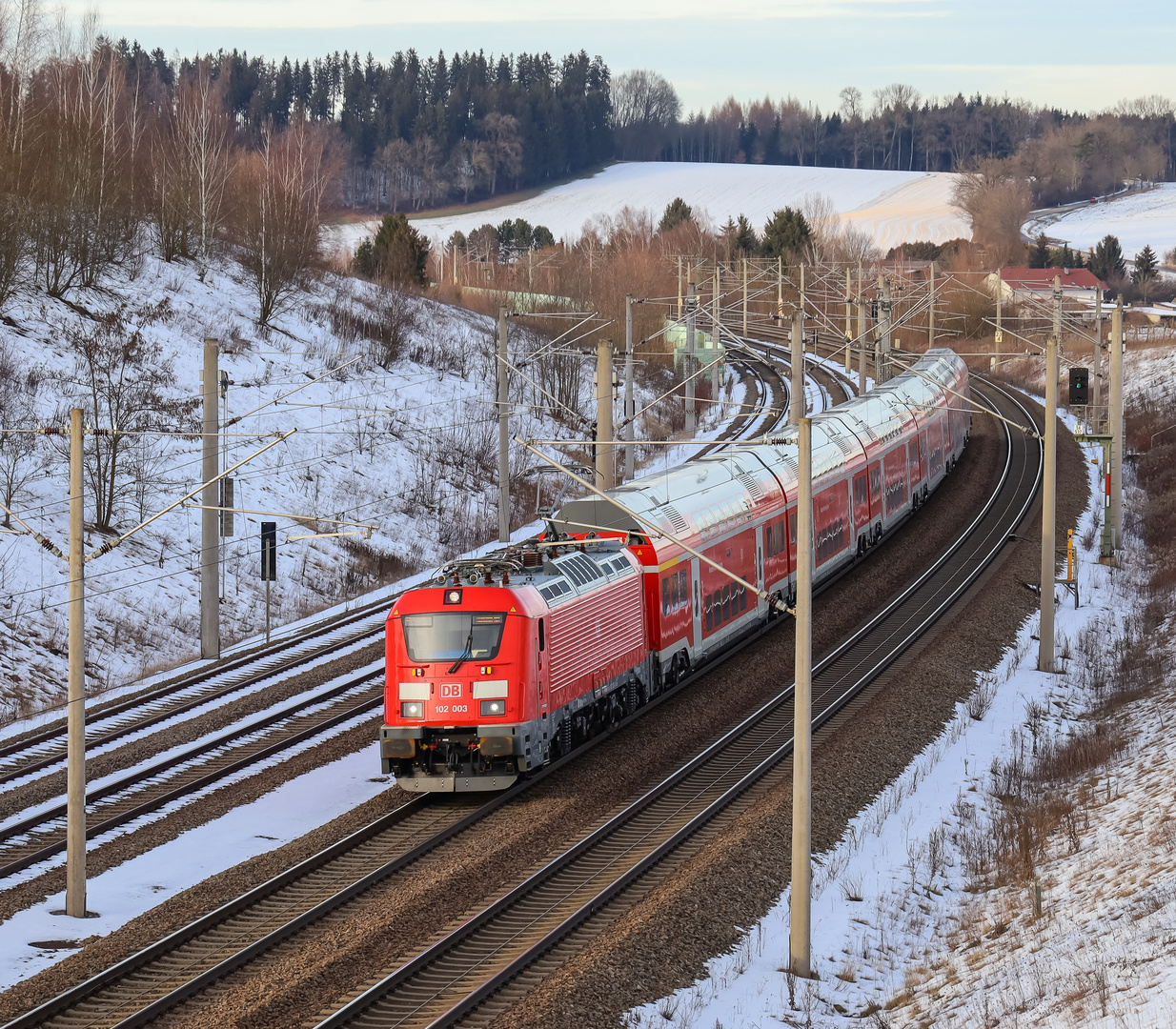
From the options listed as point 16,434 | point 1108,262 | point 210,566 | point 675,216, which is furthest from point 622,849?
point 1108,262

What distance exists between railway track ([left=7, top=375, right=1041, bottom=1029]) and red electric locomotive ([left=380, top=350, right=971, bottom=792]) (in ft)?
3.90

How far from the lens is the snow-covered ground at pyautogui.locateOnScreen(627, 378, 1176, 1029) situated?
14.5 meters

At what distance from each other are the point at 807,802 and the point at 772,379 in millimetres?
68929

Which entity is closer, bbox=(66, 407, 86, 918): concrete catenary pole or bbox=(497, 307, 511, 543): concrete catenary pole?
bbox=(66, 407, 86, 918): concrete catenary pole

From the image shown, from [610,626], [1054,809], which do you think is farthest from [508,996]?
[1054,809]

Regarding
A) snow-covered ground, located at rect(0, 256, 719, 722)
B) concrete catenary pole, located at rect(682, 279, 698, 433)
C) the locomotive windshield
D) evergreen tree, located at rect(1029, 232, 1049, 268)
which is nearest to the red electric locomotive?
the locomotive windshield

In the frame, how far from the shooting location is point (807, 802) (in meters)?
16.5

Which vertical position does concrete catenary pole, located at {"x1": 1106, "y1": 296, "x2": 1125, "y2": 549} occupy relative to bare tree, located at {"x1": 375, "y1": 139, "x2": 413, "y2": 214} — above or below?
below

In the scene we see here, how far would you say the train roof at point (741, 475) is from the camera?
26.5 m

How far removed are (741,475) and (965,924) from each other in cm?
1474

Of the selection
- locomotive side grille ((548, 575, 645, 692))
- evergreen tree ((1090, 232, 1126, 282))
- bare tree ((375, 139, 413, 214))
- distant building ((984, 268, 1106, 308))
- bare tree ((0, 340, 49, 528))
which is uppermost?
bare tree ((375, 139, 413, 214))

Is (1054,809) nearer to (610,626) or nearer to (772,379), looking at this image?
(610,626)

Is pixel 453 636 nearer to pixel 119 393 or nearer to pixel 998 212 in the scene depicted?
pixel 119 393

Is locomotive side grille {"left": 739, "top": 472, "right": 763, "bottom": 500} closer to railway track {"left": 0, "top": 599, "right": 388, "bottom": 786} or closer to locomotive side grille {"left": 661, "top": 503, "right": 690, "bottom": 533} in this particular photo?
locomotive side grille {"left": 661, "top": 503, "right": 690, "bottom": 533}
